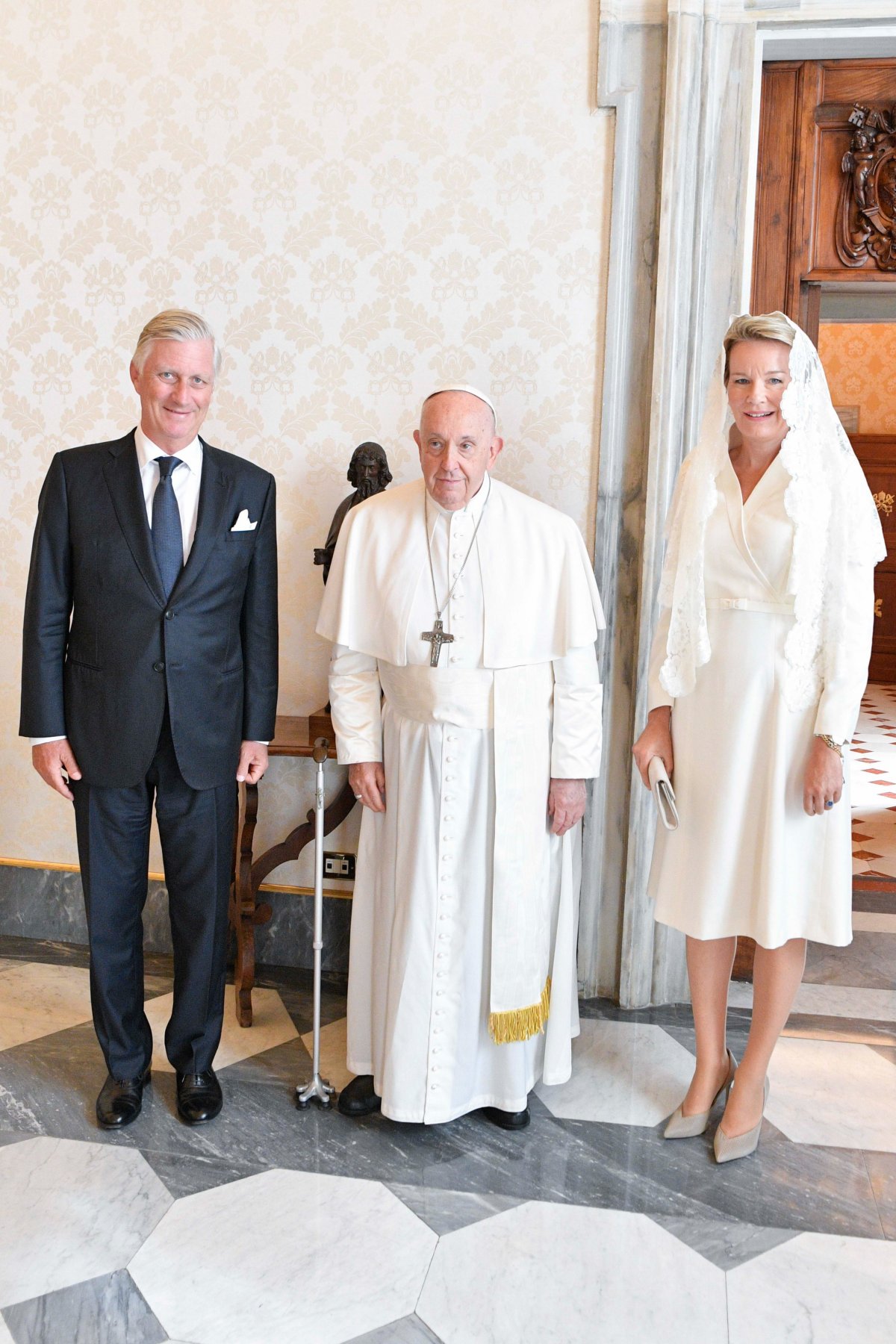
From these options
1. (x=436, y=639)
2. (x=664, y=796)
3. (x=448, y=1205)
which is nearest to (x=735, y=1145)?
(x=448, y=1205)

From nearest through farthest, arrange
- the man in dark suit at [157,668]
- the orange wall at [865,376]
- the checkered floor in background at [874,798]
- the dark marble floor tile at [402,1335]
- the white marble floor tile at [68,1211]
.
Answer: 1. the dark marble floor tile at [402,1335]
2. the white marble floor tile at [68,1211]
3. the man in dark suit at [157,668]
4. the checkered floor in background at [874,798]
5. the orange wall at [865,376]

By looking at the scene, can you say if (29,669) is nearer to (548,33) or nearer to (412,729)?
(412,729)

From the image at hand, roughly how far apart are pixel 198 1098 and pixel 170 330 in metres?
1.87

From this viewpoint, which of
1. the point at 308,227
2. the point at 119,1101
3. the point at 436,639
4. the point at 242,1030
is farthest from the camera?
the point at 308,227

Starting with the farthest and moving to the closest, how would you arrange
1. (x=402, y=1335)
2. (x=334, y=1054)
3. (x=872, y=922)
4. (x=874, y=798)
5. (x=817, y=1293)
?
(x=874, y=798) → (x=872, y=922) → (x=334, y=1054) → (x=817, y=1293) → (x=402, y=1335)

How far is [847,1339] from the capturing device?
215 centimetres

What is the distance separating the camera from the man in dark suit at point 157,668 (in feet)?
8.89

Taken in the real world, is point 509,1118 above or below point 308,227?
below

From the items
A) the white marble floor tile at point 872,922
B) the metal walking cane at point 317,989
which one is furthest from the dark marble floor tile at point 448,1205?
the white marble floor tile at point 872,922

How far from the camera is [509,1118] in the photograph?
114 inches

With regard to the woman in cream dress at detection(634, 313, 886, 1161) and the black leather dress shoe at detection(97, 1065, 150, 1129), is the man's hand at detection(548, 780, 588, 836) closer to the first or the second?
the woman in cream dress at detection(634, 313, 886, 1161)

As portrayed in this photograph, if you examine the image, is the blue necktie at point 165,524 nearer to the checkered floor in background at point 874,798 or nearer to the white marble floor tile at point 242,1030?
the white marble floor tile at point 242,1030

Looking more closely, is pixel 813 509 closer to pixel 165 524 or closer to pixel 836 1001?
pixel 165 524

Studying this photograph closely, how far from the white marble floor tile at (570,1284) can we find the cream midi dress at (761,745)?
685 millimetres
